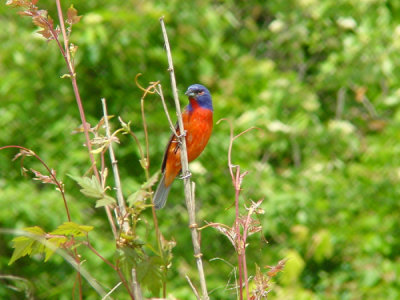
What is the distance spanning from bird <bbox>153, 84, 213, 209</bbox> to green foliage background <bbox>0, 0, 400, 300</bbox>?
4.81ft

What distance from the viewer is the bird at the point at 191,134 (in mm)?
2889

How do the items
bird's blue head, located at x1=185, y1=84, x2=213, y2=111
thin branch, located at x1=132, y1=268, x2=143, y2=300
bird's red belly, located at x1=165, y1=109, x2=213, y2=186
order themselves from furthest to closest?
bird's blue head, located at x1=185, y1=84, x2=213, y2=111 → bird's red belly, located at x1=165, y1=109, x2=213, y2=186 → thin branch, located at x1=132, y1=268, x2=143, y2=300

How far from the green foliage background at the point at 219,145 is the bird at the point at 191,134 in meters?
1.47

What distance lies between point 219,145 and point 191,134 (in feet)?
7.02

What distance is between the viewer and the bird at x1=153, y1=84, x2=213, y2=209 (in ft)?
9.48

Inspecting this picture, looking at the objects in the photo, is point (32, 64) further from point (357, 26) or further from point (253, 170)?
point (357, 26)

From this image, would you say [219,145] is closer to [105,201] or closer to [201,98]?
[201,98]

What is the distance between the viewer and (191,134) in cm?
292

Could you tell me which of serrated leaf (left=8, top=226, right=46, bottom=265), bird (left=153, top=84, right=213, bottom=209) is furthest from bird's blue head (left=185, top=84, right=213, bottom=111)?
serrated leaf (left=8, top=226, right=46, bottom=265)

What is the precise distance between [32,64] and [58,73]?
0.20 m

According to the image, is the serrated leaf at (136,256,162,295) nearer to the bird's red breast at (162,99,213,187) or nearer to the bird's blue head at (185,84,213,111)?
the bird's red breast at (162,99,213,187)

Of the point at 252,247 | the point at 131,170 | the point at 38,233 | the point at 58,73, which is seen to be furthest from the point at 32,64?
the point at 38,233

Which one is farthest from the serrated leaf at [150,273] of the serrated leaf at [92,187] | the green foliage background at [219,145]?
the green foliage background at [219,145]

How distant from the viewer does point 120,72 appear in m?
4.94
